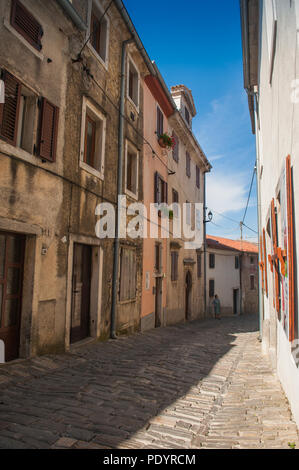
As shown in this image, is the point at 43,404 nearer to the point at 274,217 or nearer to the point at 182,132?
the point at 274,217

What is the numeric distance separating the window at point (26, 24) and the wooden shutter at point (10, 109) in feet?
3.28

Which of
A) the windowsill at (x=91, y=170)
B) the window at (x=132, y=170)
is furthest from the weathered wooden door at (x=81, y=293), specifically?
the window at (x=132, y=170)

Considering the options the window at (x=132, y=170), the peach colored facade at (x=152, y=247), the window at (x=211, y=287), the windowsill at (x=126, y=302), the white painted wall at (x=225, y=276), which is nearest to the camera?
the windowsill at (x=126, y=302)

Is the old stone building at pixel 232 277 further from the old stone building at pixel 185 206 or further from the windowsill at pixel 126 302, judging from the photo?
the windowsill at pixel 126 302

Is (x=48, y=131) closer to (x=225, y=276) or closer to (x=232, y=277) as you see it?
(x=225, y=276)

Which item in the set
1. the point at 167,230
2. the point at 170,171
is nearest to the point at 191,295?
the point at 167,230

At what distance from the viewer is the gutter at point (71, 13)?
6.64 metres

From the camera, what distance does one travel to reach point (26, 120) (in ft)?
20.2

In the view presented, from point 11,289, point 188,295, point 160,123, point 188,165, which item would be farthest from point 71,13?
point 188,295

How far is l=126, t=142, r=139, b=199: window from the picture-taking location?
36.1 ft

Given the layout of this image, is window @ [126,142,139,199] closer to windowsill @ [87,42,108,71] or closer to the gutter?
windowsill @ [87,42,108,71]

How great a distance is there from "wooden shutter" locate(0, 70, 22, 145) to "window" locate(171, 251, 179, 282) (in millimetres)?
10942

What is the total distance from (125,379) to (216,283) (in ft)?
79.2

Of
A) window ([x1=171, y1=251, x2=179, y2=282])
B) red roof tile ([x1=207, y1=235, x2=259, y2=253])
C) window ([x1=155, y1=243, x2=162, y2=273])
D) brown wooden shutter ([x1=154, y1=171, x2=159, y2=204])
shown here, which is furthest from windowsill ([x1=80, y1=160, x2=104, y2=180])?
red roof tile ([x1=207, y1=235, x2=259, y2=253])
